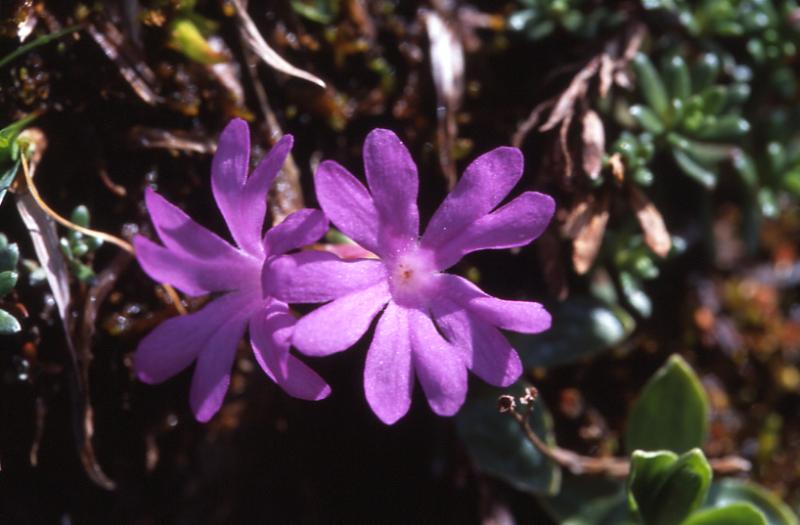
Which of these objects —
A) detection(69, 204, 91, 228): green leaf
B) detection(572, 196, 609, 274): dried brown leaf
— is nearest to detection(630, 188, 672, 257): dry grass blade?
detection(572, 196, 609, 274): dried brown leaf

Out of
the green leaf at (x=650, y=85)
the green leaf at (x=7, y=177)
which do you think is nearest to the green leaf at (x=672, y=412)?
the green leaf at (x=650, y=85)

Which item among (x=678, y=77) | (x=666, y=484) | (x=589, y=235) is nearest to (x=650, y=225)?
(x=589, y=235)

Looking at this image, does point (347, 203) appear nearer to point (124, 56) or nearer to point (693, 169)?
point (124, 56)

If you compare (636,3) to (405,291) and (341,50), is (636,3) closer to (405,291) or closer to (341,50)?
(341,50)

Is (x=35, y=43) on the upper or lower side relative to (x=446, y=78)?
upper

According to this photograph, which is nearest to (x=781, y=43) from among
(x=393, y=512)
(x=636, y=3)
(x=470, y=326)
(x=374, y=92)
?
(x=636, y=3)

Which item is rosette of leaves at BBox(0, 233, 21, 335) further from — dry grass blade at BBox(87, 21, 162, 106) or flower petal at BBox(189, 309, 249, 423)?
dry grass blade at BBox(87, 21, 162, 106)
